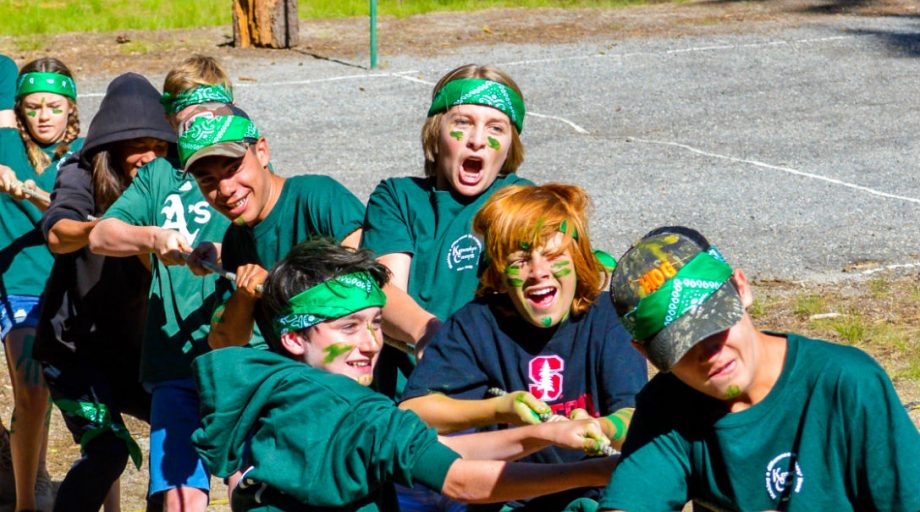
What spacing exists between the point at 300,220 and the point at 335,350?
99cm

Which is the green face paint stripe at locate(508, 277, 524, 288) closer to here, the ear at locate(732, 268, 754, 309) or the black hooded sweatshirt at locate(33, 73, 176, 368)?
the ear at locate(732, 268, 754, 309)

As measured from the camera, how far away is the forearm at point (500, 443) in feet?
10.4

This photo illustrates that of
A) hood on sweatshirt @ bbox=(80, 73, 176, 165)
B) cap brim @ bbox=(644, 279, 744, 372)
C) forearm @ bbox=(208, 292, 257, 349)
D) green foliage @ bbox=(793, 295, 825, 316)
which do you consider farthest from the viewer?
green foliage @ bbox=(793, 295, 825, 316)

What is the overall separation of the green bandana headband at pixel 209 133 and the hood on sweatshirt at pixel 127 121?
2.71 ft

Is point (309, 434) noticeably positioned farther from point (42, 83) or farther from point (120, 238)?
point (42, 83)

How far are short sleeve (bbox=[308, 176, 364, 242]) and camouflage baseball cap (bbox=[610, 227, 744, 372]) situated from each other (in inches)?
65.1

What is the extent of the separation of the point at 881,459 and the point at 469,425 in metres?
1.14

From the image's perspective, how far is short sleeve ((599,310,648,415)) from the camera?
3436 millimetres

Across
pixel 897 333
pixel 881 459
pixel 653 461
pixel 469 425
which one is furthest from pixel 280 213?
pixel 897 333

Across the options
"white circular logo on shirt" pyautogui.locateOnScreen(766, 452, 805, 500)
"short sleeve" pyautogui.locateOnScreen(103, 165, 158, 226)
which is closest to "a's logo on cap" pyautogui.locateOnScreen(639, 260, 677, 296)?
"white circular logo on shirt" pyautogui.locateOnScreen(766, 452, 805, 500)

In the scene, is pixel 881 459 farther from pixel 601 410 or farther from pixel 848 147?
pixel 848 147

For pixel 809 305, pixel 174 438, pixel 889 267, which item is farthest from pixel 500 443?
pixel 889 267

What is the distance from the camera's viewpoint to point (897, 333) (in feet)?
23.9

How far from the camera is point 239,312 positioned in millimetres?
4090
